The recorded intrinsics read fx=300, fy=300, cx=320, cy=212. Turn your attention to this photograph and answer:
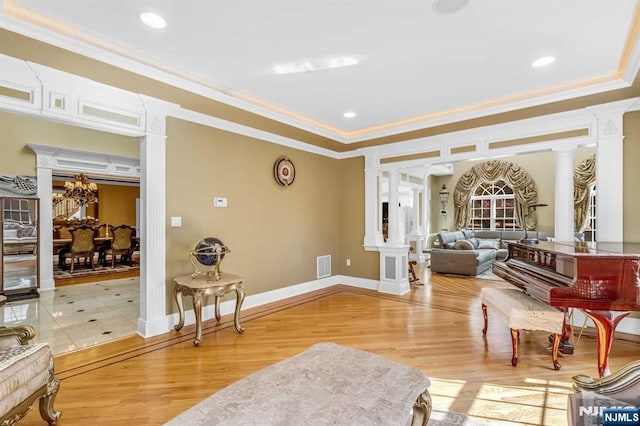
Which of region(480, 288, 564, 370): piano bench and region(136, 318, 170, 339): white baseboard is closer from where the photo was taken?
region(480, 288, 564, 370): piano bench

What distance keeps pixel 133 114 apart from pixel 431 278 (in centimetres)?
604

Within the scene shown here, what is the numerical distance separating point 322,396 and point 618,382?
1.23 metres

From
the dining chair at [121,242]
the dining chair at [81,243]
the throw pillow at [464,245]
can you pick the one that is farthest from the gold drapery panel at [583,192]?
the dining chair at [81,243]

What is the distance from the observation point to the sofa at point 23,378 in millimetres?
1556

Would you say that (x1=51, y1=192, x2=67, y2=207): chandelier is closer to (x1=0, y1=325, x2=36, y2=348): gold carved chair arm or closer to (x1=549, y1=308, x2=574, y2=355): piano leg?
(x1=0, y1=325, x2=36, y2=348): gold carved chair arm

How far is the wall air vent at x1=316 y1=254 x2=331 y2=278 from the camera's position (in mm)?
5480

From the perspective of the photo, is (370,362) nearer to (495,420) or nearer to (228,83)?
(495,420)

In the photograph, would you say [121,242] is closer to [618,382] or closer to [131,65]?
[131,65]

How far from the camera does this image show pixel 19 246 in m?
5.22

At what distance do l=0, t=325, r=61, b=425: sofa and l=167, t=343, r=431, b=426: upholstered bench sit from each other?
1086 millimetres

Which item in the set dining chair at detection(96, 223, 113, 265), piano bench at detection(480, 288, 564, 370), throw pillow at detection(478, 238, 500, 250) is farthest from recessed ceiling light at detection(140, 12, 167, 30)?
throw pillow at detection(478, 238, 500, 250)

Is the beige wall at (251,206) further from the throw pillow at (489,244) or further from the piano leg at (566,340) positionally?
the throw pillow at (489,244)

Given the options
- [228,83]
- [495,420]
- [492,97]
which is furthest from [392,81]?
[495,420]

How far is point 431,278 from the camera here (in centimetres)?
651
